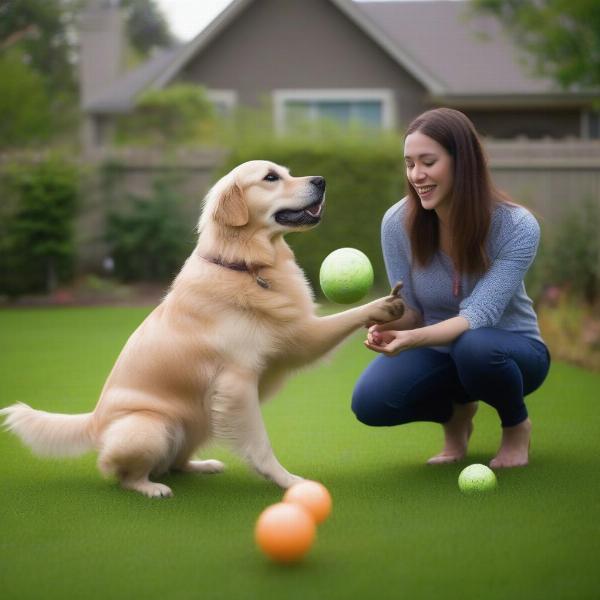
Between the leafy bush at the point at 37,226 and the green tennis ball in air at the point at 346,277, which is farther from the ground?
the green tennis ball in air at the point at 346,277

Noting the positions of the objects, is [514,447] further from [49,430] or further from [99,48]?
[99,48]

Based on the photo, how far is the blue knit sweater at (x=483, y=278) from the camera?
13.4ft

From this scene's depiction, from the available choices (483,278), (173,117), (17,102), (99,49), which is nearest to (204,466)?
(483,278)

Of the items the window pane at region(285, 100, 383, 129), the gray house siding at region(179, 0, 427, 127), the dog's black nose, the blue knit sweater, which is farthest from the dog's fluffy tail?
the window pane at region(285, 100, 383, 129)

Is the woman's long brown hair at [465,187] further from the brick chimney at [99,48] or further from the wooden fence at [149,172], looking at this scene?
the brick chimney at [99,48]

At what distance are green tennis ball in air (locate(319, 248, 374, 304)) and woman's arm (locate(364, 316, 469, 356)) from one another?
198mm

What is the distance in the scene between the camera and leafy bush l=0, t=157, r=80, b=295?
12.4 metres

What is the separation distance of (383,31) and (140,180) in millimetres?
7485

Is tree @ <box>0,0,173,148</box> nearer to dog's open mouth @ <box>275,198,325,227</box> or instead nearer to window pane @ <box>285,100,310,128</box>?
window pane @ <box>285,100,310,128</box>

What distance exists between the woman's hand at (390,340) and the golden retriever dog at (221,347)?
0.26 ft

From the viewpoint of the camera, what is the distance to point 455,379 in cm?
438

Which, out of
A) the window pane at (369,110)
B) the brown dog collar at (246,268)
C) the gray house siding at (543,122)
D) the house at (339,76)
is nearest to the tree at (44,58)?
the house at (339,76)

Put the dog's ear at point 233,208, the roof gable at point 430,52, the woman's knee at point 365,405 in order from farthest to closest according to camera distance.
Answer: the roof gable at point 430,52 → the woman's knee at point 365,405 → the dog's ear at point 233,208

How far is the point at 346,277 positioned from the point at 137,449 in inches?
46.5
